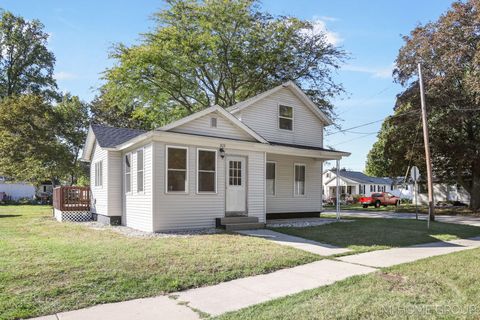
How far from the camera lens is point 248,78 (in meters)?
27.1

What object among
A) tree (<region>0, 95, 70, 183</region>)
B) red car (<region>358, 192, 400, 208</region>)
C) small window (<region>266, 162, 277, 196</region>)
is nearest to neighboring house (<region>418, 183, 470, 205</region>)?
red car (<region>358, 192, 400, 208</region>)

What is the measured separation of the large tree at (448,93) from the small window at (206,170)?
621 inches

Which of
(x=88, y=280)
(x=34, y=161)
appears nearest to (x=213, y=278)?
(x=88, y=280)

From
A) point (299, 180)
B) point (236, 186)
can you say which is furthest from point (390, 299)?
point (299, 180)

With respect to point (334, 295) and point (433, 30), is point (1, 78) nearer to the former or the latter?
point (433, 30)

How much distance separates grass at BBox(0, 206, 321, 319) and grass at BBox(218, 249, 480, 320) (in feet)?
4.96

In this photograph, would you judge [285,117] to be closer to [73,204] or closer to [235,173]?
[235,173]

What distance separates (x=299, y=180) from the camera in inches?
679

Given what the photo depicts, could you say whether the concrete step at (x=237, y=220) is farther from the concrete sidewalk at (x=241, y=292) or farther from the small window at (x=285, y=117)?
the small window at (x=285, y=117)

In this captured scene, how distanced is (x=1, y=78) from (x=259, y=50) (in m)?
29.7

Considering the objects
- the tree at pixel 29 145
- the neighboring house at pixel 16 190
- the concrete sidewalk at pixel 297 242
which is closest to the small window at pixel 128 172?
the concrete sidewalk at pixel 297 242

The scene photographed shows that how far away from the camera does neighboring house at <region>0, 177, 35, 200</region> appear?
123ft

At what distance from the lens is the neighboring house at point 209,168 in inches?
458

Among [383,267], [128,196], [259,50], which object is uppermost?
[259,50]
